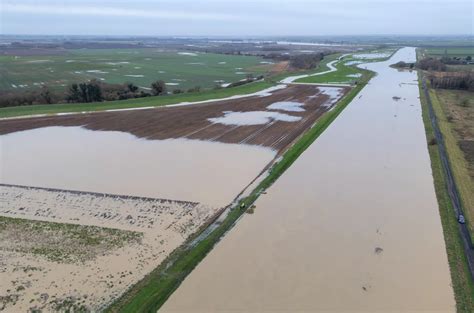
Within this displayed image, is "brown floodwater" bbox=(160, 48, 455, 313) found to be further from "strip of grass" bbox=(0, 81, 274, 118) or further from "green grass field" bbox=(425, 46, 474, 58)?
"green grass field" bbox=(425, 46, 474, 58)

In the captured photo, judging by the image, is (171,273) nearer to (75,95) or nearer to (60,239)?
(60,239)

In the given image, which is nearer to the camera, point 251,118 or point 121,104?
point 251,118

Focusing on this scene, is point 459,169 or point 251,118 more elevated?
point 251,118

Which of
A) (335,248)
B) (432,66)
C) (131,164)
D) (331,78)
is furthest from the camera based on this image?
(432,66)

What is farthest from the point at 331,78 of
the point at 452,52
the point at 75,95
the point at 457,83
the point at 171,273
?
the point at 452,52

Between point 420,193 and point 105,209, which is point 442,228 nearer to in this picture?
point 420,193

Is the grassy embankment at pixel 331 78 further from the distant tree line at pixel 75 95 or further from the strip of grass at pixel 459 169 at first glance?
the distant tree line at pixel 75 95

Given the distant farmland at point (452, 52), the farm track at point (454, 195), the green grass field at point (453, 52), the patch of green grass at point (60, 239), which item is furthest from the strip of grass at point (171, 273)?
the distant farmland at point (452, 52)
